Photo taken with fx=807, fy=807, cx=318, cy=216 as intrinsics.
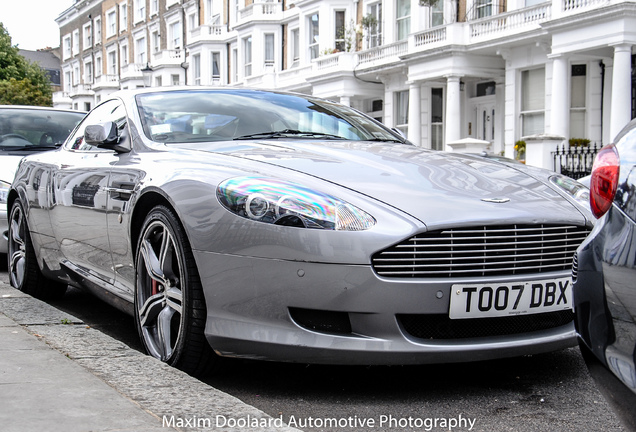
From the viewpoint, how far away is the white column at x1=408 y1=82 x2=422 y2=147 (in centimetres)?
2605

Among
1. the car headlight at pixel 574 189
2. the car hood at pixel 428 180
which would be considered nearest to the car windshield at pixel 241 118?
the car hood at pixel 428 180

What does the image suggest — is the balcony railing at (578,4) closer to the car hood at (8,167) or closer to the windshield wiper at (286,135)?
the car hood at (8,167)

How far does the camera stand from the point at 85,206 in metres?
4.57

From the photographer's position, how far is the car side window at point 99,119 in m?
4.80

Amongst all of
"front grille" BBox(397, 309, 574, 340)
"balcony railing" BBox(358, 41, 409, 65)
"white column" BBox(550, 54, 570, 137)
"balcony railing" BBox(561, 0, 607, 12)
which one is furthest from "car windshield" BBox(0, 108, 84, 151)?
"balcony railing" BBox(358, 41, 409, 65)

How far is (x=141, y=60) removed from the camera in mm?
49781

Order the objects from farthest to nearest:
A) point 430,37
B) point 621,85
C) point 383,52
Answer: point 383,52 → point 430,37 → point 621,85

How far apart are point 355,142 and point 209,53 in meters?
37.4

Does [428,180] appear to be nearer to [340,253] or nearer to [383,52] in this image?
[340,253]

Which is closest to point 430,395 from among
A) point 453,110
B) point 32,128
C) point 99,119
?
point 99,119

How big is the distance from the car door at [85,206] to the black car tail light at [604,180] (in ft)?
8.96

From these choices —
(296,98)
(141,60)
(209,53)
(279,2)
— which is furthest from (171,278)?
(141,60)

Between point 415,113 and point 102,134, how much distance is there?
73.8 feet

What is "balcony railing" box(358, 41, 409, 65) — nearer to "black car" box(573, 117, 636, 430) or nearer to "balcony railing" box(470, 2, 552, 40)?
"balcony railing" box(470, 2, 552, 40)
